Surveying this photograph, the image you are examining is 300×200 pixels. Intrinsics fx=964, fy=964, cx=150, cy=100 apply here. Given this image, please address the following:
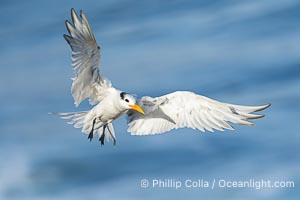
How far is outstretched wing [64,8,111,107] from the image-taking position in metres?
21.1

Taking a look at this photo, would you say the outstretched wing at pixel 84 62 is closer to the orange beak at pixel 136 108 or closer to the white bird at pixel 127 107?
the white bird at pixel 127 107

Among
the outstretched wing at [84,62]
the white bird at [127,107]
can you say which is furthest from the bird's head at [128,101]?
the outstretched wing at [84,62]

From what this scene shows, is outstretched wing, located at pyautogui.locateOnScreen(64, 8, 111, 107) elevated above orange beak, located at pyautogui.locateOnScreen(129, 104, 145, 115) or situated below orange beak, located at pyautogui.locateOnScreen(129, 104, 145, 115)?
above

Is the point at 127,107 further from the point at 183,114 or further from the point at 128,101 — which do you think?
the point at 183,114

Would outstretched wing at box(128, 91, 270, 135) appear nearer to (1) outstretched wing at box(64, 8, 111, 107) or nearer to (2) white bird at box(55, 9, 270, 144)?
(2) white bird at box(55, 9, 270, 144)

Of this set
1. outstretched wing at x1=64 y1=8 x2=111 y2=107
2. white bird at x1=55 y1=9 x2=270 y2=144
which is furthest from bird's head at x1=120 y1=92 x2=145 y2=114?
outstretched wing at x1=64 y1=8 x2=111 y2=107

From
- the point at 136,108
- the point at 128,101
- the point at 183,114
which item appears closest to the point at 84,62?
Result: the point at 128,101

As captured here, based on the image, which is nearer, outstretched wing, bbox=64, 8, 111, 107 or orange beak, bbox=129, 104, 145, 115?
outstretched wing, bbox=64, 8, 111, 107

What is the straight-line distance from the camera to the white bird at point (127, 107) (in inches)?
837

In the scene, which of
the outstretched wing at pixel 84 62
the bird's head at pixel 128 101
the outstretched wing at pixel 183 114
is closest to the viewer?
the outstretched wing at pixel 84 62

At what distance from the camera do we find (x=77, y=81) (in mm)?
21750

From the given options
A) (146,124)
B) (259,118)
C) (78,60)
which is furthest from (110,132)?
(259,118)

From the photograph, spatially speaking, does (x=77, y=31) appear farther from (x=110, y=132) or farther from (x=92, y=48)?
(x=110, y=132)

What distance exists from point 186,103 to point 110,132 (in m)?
2.09
